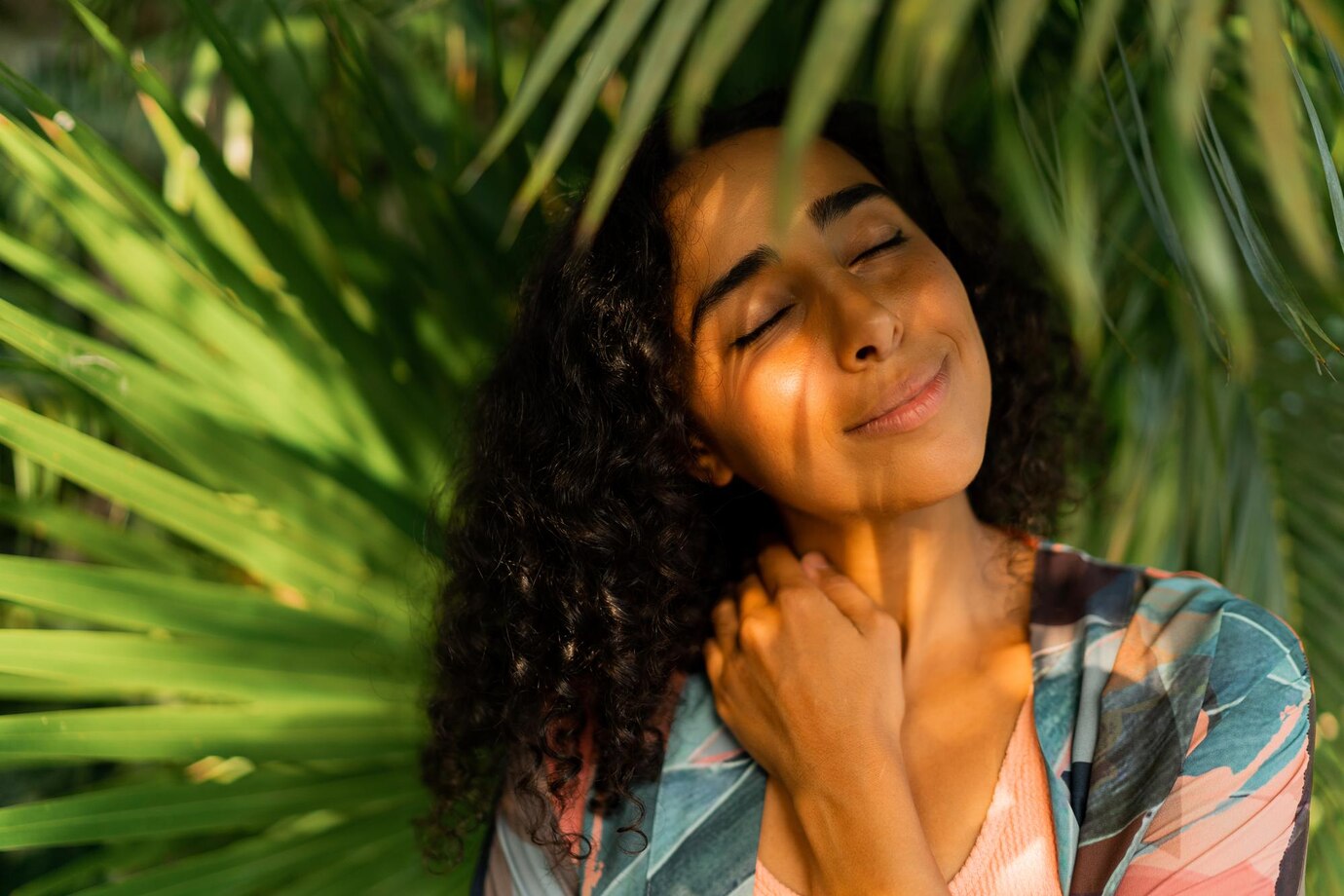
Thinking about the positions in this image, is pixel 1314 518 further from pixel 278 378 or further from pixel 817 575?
pixel 278 378

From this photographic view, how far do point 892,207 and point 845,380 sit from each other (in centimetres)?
19

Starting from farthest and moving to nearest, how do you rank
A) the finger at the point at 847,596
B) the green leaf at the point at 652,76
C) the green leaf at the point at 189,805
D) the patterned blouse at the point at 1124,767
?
the finger at the point at 847,596, the green leaf at the point at 189,805, the patterned blouse at the point at 1124,767, the green leaf at the point at 652,76

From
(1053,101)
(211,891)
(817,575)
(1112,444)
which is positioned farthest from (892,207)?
(211,891)

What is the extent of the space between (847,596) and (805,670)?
10cm

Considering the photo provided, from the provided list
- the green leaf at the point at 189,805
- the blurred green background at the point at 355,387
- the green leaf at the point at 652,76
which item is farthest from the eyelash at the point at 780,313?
the green leaf at the point at 189,805

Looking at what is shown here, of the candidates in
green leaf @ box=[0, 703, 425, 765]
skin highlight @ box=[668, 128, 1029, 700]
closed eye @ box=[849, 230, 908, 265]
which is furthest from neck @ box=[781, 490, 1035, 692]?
green leaf @ box=[0, 703, 425, 765]

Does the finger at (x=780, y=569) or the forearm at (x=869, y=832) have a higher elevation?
the finger at (x=780, y=569)

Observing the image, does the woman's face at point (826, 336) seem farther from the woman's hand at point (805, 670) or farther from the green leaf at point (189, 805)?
the green leaf at point (189, 805)

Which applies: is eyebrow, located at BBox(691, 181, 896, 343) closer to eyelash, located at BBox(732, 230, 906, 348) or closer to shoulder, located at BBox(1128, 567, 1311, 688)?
eyelash, located at BBox(732, 230, 906, 348)

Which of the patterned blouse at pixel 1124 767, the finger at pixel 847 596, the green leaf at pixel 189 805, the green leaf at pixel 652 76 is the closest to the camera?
the green leaf at pixel 652 76

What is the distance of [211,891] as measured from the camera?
103 cm

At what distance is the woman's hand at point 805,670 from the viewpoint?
100 cm

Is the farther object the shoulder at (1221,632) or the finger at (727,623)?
the finger at (727,623)

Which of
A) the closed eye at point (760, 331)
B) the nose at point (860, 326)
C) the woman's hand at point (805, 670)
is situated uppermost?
the closed eye at point (760, 331)
